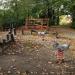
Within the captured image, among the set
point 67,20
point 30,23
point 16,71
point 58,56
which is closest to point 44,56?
point 58,56

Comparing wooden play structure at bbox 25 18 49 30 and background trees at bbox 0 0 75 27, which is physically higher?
background trees at bbox 0 0 75 27

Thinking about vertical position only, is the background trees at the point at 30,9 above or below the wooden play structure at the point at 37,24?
above

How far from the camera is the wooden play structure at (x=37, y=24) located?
89.1ft

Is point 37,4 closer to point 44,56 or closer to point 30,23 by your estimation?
point 30,23

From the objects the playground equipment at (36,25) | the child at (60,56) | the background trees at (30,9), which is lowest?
the playground equipment at (36,25)

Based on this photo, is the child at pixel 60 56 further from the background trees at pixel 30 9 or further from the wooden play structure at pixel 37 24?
the background trees at pixel 30 9

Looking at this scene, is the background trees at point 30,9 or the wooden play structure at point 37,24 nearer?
the wooden play structure at point 37,24

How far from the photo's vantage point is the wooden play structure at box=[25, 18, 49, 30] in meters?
27.1

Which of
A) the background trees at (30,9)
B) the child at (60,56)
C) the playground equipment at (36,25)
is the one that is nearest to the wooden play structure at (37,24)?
the playground equipment at (36,25)

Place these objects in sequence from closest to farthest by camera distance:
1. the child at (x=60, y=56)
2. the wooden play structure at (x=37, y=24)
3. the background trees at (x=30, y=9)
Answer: the child at (x=60, y=56) → the wooden play structure at (x=37, y=24) → the background trees at (x=30, y=9)

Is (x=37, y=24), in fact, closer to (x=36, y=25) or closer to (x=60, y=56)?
(x=36, y=25)

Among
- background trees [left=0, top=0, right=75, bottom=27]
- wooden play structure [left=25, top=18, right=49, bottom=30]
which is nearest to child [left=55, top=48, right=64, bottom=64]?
wooden play structure [left=25, top=18, right=49, bottom=30]

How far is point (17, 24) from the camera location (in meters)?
29.7

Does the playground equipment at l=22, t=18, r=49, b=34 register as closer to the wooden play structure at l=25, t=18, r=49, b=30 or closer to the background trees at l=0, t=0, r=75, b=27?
the wooden play structure at l=25, t=18, r=49, b=30
